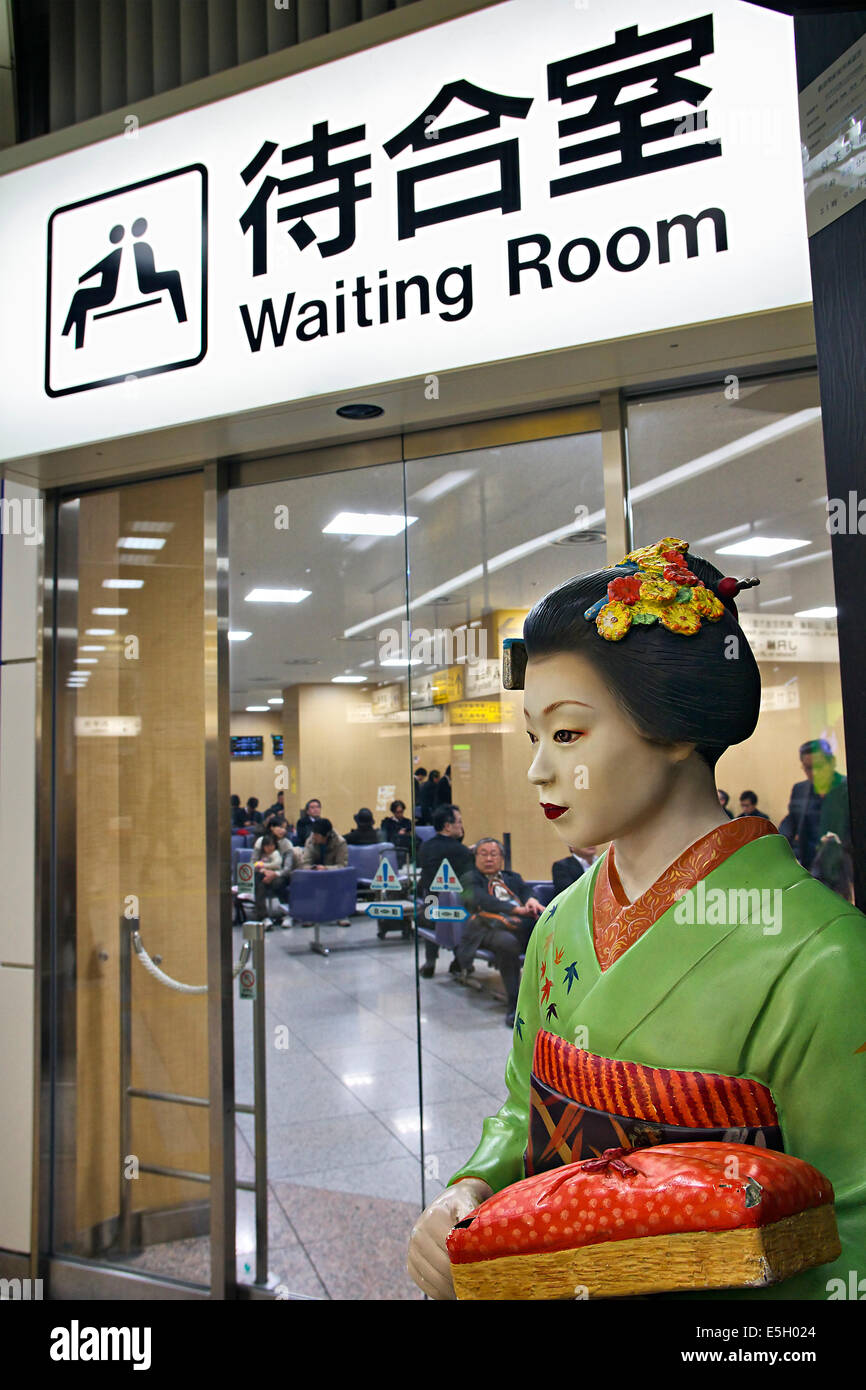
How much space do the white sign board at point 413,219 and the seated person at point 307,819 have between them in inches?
48.8

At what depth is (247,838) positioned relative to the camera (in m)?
3.10

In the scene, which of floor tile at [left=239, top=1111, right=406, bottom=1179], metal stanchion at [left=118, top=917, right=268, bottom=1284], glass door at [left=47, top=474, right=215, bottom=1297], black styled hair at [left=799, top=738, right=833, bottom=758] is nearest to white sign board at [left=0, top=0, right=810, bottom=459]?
glass door at [left=47, top=474, right=215, bottom=1297]

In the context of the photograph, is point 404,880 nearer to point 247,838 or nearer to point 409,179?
point 247,838

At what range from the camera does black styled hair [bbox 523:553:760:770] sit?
1.11 meters

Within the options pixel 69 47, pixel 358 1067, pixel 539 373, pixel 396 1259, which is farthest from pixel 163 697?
pixel 69 47

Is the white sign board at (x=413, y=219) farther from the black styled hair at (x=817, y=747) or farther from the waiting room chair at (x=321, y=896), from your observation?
the waiting room chair at (x=321, y=896)

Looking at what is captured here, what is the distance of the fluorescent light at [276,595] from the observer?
120 inches

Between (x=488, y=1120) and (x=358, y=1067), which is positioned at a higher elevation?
(x=488, y=1120)

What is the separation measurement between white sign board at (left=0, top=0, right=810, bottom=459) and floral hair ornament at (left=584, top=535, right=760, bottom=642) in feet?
3.54

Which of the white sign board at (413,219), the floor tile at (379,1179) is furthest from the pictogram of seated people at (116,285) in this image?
the floor tile at (379,1179)

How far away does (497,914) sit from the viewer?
269cm

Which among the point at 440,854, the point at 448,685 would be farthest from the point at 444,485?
the point at 440,854

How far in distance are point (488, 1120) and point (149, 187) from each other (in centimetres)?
260
